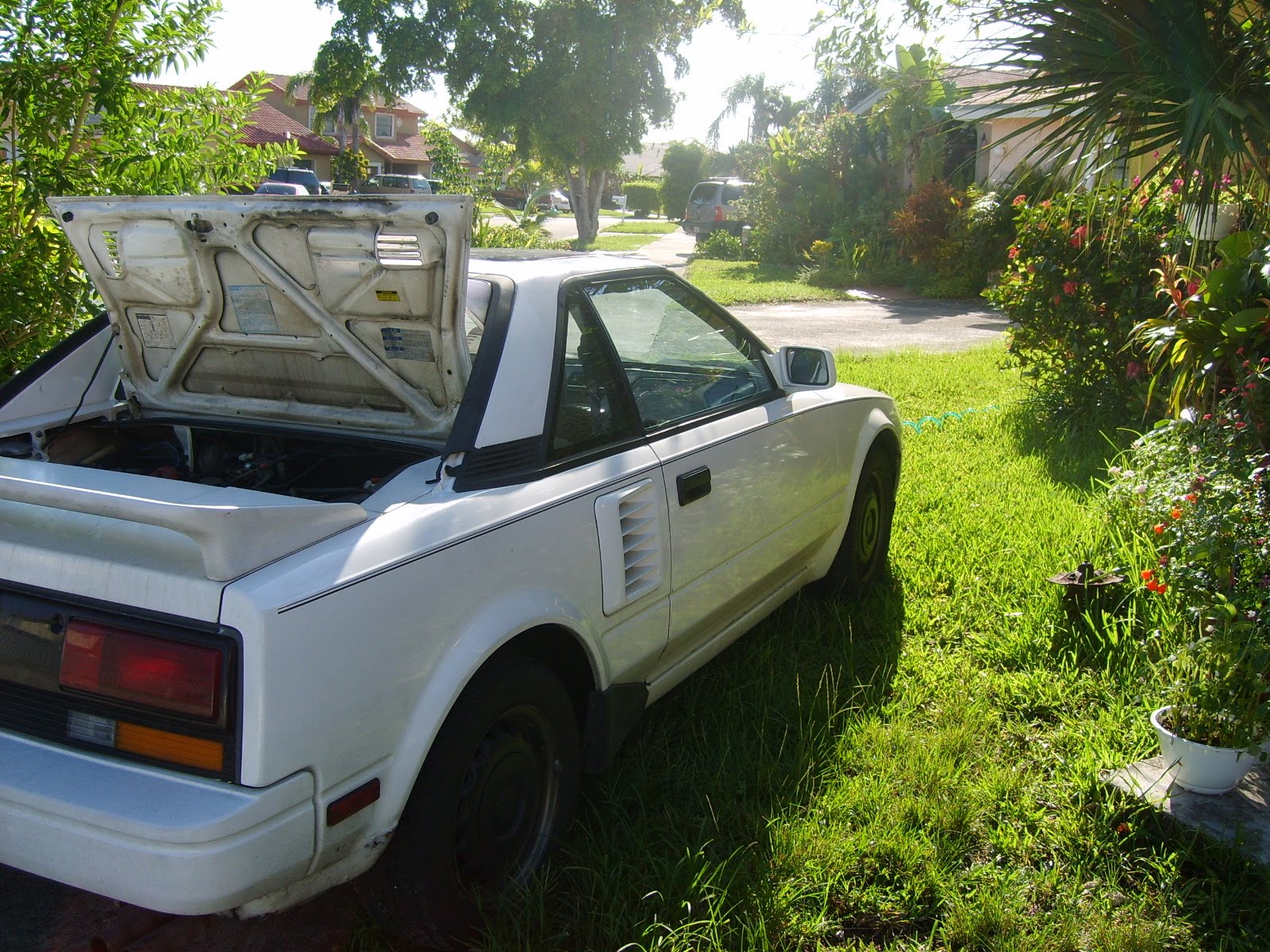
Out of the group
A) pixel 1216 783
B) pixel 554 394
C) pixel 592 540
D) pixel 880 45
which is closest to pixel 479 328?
pixel 554 394

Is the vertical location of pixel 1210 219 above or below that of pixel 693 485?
above

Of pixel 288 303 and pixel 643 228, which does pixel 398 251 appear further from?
pixel 643 228

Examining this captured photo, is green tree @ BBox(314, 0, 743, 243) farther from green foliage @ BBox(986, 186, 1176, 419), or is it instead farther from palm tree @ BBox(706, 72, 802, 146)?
palm tree @ BBox(706, 72, 802, 146)

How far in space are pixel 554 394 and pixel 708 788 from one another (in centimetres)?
130

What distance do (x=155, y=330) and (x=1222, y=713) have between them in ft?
11.4

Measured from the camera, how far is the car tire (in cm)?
246

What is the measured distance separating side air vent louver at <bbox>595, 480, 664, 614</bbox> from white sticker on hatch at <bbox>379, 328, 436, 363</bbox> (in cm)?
65

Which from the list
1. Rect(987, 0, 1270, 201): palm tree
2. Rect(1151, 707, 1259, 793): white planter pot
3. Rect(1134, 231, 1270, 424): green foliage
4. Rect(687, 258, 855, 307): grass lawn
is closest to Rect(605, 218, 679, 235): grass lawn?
Rect(687, 258, 855, 307): grass lawn

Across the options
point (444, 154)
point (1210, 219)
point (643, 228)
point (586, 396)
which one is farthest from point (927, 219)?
point (643, 228)

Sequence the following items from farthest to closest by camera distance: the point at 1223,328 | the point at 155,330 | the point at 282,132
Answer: the point at 282,132 → the point at 1223,328 → the point at 155,330

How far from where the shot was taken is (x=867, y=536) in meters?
4.89

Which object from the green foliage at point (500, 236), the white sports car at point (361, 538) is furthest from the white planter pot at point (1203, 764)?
the green foliage at point (500, 236)

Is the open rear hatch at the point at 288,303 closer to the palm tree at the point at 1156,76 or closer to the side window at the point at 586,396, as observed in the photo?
the side window at the point at 586,396

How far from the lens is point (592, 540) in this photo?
2.92 metres
